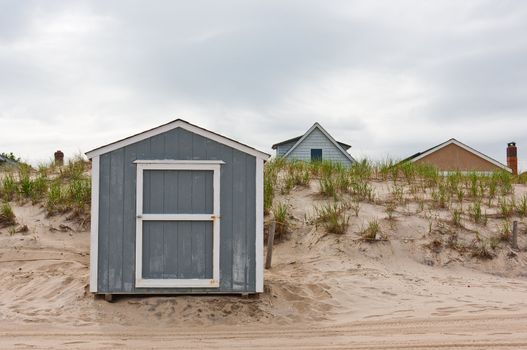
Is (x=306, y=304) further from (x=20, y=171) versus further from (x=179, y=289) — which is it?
(x=20, y=171)

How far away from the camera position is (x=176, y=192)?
9.48m

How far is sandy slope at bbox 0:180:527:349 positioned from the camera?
8242 millimetres

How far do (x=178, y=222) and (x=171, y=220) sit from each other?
0.11 m

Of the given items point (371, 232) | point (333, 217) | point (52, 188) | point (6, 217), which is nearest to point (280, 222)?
point (333, 217)

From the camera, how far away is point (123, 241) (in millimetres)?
9445

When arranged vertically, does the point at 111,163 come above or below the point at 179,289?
above

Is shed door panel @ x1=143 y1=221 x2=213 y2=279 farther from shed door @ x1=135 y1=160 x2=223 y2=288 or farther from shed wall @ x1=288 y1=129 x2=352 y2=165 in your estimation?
shed wall @ x1=288 y1=129 x2=352 y2=165

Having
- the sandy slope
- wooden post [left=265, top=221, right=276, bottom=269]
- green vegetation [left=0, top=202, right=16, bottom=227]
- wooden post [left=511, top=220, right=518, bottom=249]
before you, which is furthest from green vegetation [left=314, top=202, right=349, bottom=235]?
green vegetation [left=0, top=202, right=16, bottom=227]

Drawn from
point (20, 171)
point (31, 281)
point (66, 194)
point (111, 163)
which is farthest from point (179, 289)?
point (20, 171)

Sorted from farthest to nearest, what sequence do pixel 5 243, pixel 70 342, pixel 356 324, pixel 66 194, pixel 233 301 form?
1. pixel 66 194
2. pixel 5 243
3. pixel 233 301
4. pixel 356 324
5. pixel 70 342

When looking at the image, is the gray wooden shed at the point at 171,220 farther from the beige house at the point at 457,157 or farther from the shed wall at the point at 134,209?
the beige house at the point at 457,157

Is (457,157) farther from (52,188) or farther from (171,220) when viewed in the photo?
(171,220)

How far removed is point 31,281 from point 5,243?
204 centimetres

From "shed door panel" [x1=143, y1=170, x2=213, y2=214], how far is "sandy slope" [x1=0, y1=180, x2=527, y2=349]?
4.43ft
